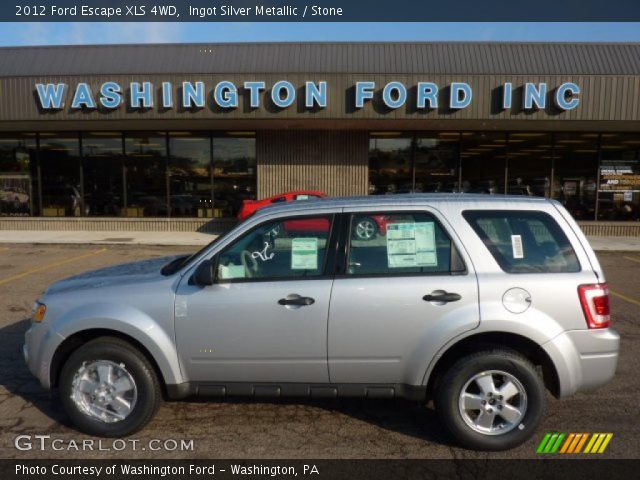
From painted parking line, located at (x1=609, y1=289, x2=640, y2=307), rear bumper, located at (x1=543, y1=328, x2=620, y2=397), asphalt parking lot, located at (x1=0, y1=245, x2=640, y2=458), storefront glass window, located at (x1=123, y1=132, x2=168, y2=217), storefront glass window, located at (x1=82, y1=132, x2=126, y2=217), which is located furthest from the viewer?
storefront glass window, located at (x1=82, y1=132, x2=126, y2=217)

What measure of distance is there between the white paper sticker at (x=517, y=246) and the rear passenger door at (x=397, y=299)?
351 millimetres

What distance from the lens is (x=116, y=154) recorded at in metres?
18.1

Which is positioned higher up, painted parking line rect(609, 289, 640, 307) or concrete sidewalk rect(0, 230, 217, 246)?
concrete sidewalk rect(0, 230, 217, 246)

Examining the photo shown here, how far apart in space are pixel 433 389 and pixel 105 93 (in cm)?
1441

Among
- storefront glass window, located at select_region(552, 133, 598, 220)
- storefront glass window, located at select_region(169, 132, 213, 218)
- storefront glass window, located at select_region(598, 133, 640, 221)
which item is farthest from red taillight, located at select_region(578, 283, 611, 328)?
storefront glass window, located at select_region(598, 133, 640, 221)

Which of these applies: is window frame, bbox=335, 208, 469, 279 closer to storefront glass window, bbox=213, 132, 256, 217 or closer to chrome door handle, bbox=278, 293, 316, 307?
chrome door handle, bbox=278, 293, 316, 307

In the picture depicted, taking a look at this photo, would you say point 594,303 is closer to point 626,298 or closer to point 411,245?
point 411,245

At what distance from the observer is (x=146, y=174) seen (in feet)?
59.2

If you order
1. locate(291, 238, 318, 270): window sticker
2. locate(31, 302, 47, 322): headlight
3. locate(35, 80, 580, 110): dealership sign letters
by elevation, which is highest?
locate(35, 80, 580, 110): dealership sign letters

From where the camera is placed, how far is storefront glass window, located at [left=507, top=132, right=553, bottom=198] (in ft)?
56.6

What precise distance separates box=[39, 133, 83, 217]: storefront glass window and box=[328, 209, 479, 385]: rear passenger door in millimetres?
17199

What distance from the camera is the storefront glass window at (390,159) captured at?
57.2ft

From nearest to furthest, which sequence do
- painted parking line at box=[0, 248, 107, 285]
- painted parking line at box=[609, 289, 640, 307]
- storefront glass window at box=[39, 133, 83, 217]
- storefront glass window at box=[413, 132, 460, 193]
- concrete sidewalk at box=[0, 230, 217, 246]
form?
painted parking line at box=[609, 289, 640, 307]
painted parking line at box=[0, 248, 107, 285]
concrete sidewalk at box=[0, 230, 217, 246]
storefront glass window at box=[413, 132, 460, 193]
storefront glass window at box=[39, 133, 83, 217]
